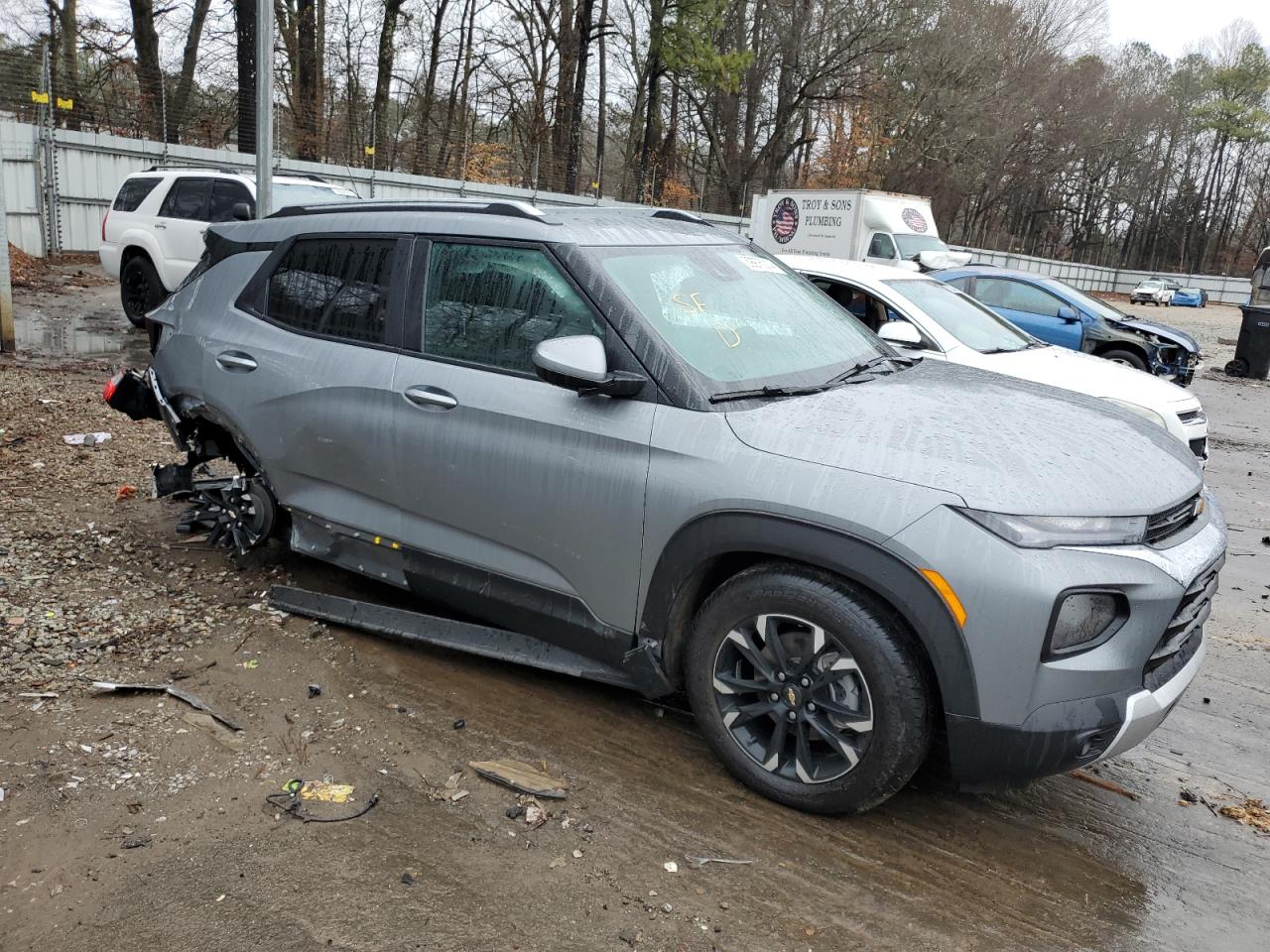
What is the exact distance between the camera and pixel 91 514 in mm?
5566

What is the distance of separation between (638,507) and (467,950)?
140cm

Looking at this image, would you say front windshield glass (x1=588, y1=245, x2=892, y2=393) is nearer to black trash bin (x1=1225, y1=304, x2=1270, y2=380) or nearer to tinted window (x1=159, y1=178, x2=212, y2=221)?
tinted window (x1=159, y1=178, x2=212, y2=221)

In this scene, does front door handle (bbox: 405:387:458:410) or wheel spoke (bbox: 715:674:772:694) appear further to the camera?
front door handle (bbox: 405:387:458:410)

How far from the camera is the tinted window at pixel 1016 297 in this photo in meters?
12.7

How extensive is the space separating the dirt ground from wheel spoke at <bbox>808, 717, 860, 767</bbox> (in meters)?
0.30

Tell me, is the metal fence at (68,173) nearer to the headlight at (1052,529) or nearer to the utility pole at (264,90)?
the utility pole at (264,90)

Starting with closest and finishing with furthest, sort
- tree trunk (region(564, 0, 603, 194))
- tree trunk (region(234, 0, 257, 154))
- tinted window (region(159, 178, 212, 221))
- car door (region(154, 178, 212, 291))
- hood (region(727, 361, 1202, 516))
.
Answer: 1. hood (region(727, 361, 1202, 516))
2. car door (region(154, 178, 212, 291))
3. tinted window (region(159, 178, 212, 221))
4. tree trunk (region(234, 0, 257, 154))
5. tree trunk (region(564, 0, 603, 194))

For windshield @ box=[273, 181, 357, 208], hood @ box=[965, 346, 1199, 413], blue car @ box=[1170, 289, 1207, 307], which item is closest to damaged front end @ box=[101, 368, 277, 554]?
hood @ box=[965, 346, 1199, 413]

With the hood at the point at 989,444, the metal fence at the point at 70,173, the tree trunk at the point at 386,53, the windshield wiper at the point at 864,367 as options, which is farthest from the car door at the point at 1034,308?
the tree trunk at the point at 386,53

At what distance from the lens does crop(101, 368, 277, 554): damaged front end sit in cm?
476

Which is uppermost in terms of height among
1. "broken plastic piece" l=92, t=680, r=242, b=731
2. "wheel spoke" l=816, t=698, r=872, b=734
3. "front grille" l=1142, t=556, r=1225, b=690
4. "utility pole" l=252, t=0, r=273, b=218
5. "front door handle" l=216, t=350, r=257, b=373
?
"utility pole" l=252, t=0, r=273, b=218

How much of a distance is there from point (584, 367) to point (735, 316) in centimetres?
79

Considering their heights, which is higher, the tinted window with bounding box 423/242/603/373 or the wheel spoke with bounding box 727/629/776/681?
the tinted window with bounding box 423/242/603/373

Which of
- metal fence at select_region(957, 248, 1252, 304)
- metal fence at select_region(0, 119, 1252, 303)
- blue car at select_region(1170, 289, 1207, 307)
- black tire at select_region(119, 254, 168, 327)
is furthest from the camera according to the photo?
metal fence at select_region(957, 248, 1252, 304)
